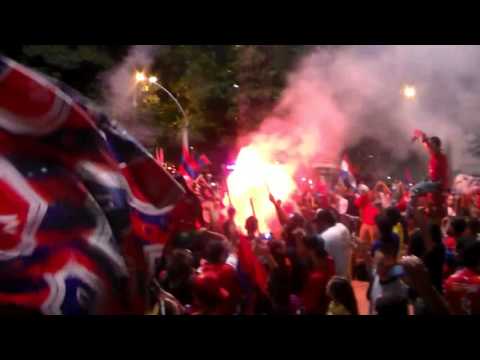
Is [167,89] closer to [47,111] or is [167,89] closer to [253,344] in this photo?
[47,111]

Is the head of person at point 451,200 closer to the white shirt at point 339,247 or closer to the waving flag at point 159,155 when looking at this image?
the white shirt at point 339,247

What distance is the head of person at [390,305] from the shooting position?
12.3 feet

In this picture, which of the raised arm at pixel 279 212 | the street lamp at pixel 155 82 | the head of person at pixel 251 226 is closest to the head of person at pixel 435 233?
the raised arm at pixel 279 212

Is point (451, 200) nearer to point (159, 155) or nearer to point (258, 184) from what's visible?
point (258, 184)

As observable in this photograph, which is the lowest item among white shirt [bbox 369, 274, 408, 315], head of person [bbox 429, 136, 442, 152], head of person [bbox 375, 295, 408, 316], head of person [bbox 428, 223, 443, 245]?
head of person [bbox 375, 295, 408, 316]

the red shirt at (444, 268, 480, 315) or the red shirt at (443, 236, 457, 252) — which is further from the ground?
the red shirt at (443, 236, 457, 252)

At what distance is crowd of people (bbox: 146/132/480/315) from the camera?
403 centimetres

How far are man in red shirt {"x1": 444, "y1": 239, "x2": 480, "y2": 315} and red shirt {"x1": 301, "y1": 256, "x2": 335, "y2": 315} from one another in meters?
0.78

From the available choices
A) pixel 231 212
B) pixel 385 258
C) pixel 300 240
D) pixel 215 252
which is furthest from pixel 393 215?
pixel 215 252

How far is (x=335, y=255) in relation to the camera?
436cm

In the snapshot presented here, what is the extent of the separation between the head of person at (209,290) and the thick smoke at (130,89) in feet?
3.35

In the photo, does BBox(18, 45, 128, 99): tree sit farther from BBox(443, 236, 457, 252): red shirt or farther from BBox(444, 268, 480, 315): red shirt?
BBox(444, 268, 480, 315): red shirt

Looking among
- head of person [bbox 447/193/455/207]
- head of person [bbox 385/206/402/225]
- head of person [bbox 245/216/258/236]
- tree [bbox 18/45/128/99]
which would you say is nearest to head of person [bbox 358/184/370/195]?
head of person [bbox 385/206/402/225]
